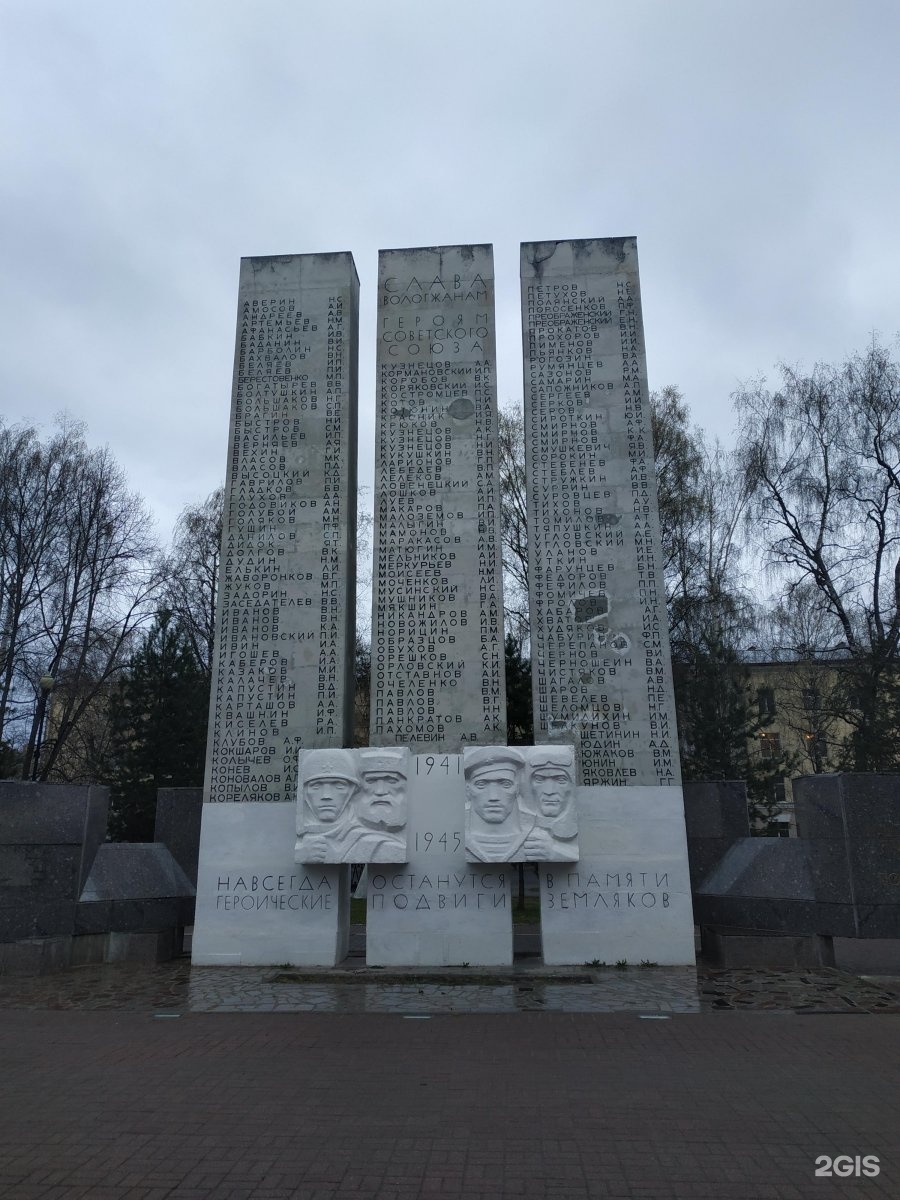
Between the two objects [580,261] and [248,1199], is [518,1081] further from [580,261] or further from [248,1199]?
[580,261]

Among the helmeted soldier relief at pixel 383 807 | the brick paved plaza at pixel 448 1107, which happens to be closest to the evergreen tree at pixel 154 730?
the helmeted soldier relief at pixel 383 807

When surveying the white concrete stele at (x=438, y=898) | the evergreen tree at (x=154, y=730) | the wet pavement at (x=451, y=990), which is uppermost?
the evergreen tree at (x=154, y=730)

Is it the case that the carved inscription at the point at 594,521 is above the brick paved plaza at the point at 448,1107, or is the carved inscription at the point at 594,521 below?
above

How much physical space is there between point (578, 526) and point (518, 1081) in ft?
28.0

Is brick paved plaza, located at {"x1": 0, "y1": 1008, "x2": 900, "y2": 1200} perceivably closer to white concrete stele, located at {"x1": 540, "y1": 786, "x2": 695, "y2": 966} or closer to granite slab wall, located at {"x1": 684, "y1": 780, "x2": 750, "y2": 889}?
white concrete stele, located at {"x1": 540, "y1": 786, "x2": 695, "y2": 966}

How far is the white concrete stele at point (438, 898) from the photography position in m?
12.2

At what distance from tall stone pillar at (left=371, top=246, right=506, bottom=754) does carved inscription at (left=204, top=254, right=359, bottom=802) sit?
0.62 m

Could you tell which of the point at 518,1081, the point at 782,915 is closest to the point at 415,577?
the point at 782,915

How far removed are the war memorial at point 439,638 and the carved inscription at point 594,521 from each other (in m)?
0.03

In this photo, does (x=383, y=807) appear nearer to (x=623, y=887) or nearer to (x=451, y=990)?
(x=451, y=990)

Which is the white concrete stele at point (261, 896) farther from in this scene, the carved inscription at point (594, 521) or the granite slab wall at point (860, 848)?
the granite slab wall at point (860, 848)

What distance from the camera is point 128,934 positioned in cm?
1290

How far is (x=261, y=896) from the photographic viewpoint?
12.6 metres

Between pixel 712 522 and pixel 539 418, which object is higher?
pixel 712 522
